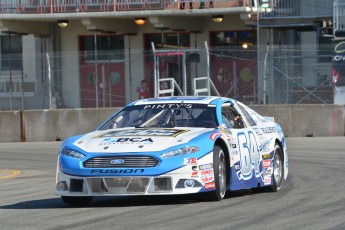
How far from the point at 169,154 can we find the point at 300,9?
2207cm

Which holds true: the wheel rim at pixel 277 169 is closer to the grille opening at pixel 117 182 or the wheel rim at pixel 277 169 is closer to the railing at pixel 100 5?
the grille opening at pixel 117 182

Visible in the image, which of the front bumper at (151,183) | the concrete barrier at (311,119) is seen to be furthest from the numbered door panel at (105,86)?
the front bumper at (151,183)

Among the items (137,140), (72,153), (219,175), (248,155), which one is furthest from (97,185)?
(248,155)

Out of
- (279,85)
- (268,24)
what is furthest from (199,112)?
(268,24)

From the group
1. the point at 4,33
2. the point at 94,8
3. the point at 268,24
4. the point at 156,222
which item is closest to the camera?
the point at 156,222

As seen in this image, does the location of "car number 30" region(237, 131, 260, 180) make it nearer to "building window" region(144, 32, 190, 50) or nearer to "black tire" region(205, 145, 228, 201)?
"black tire" region(205, 145, 228, 201)

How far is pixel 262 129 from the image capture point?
41.7 ft

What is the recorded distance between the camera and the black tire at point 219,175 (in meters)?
10.9

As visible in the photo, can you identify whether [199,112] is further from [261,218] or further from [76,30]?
[76,30]

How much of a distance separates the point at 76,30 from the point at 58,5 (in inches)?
113

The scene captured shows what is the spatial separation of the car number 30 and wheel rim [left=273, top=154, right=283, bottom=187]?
2.10 ft

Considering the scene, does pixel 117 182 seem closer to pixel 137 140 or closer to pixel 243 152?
pixel 137 140

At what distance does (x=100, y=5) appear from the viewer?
33.4m

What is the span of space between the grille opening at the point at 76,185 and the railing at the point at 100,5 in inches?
842
